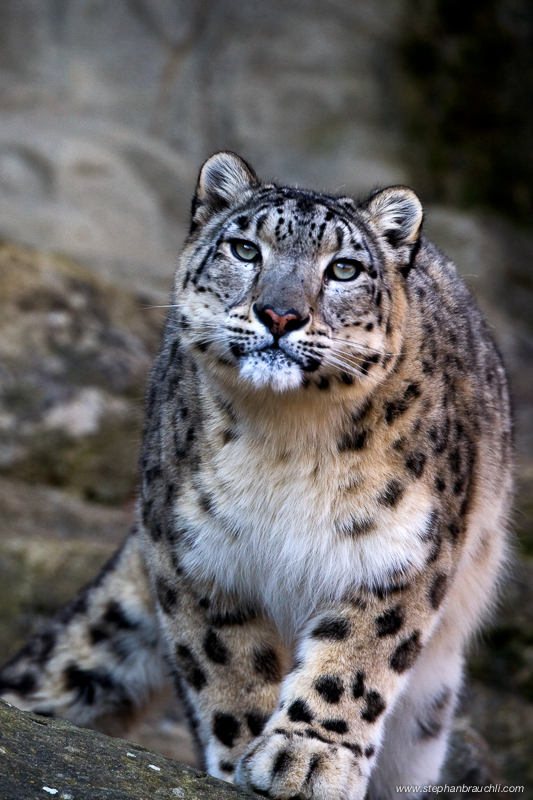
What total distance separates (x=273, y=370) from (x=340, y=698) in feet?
3.81

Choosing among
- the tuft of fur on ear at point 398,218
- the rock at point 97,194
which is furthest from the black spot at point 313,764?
the rock at point 97,194

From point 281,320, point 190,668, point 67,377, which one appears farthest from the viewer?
point 67,377

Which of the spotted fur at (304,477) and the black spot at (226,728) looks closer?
the spotted fur at (304,477)

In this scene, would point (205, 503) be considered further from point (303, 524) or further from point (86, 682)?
point (86, 682)

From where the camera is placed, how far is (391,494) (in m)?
3.69

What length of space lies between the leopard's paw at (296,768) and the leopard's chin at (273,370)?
117cm

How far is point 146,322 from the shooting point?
31.3 ft

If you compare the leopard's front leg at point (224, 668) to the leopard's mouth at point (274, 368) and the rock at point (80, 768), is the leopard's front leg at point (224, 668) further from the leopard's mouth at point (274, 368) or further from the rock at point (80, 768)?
the leopard's mouth at point (274, 368)

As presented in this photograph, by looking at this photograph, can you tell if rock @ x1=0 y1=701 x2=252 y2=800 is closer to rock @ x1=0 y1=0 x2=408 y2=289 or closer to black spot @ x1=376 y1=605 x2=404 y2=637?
black spot @ x1=376 y1=605 x2=404 y2=637

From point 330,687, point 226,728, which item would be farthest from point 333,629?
point 226,728

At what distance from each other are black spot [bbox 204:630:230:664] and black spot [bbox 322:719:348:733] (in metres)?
0.51

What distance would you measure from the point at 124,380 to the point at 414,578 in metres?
5.43

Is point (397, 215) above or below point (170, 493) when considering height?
above

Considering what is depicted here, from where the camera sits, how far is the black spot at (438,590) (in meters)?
3.84
